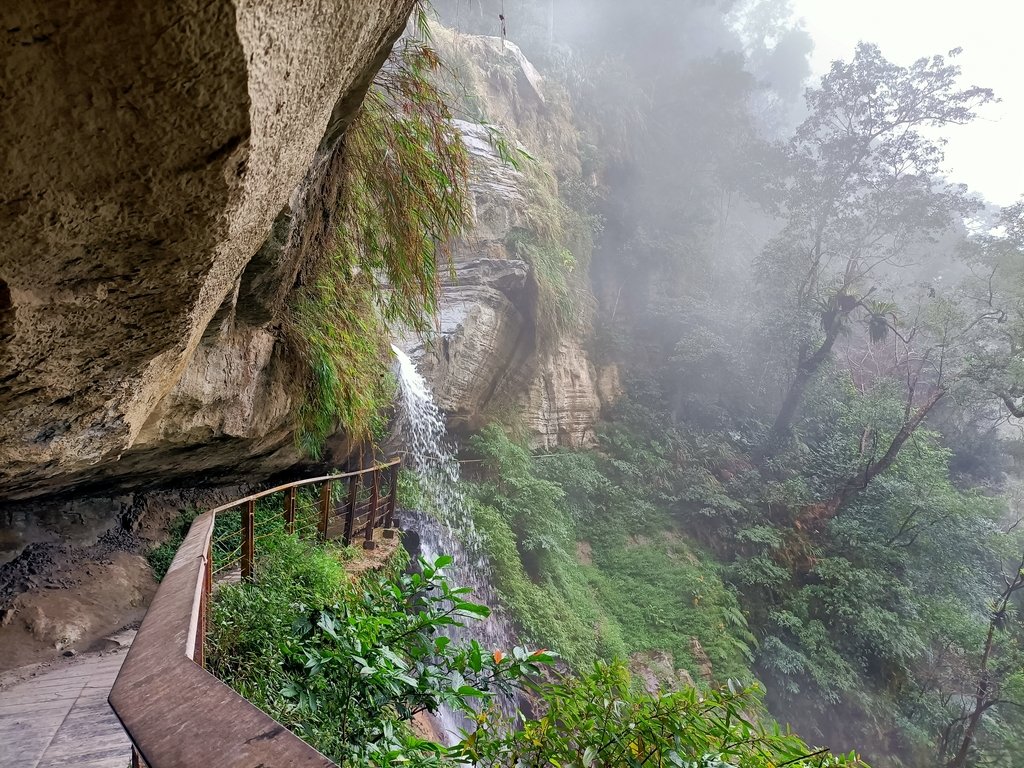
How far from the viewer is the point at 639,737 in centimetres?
149

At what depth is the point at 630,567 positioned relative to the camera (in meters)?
10.9

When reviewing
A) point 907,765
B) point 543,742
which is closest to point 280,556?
point 543,742

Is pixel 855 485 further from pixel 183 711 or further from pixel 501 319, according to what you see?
pixel 183 711

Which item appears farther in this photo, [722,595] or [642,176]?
[642,176]

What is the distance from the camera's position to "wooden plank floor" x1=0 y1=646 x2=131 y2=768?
210cm

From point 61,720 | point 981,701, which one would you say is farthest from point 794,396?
point 61,720

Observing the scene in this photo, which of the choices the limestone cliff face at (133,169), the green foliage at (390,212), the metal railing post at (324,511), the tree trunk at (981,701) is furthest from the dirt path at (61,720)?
the tree trunk at (981,701)

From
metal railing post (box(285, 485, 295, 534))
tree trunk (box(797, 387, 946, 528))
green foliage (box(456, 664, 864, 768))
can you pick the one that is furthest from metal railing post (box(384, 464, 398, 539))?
tree trunk (box(797, 387, 946, 528))

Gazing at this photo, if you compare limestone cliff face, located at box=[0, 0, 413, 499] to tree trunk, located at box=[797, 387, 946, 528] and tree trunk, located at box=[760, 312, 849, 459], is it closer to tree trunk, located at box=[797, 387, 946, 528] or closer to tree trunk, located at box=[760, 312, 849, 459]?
tree trunk, located at box=[797, 387, 946, 528]

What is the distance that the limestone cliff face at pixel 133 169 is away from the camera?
0.77 m

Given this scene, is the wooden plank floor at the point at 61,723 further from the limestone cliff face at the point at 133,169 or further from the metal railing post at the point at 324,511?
the metal railing post at the point at 324,511

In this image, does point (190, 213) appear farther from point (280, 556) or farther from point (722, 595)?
point (722, 595)

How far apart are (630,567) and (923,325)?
984cm

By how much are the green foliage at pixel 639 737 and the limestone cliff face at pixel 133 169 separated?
146 centimetres
